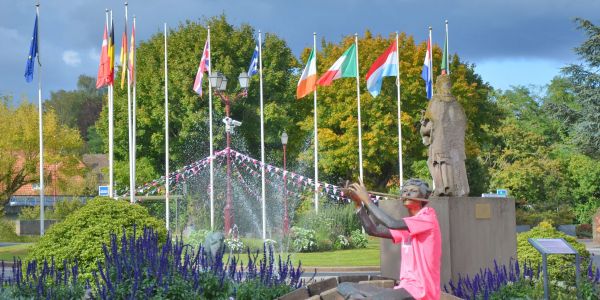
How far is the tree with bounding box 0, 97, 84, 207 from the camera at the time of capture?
51.6 meters

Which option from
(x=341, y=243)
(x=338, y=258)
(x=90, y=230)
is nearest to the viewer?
(x=90, y=230)

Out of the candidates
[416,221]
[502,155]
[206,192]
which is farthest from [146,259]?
[502,155]

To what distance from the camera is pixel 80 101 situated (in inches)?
4414

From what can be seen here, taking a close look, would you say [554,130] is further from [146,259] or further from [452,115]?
[146,259]

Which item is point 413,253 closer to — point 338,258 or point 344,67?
point 338,258

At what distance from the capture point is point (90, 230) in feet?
39.5

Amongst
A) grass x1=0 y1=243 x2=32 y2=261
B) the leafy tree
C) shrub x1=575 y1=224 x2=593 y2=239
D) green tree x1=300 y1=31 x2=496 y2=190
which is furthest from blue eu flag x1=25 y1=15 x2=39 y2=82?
the leafy tree

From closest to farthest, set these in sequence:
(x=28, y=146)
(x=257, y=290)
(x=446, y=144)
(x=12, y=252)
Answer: (x=257, y=290) < (x=446, y=144) < (x=12, y=252) < (x=28, y=146)

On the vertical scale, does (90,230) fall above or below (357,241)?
above

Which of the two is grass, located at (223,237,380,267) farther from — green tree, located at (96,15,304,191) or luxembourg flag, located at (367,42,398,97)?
green tree, located at (96,15,304,191)

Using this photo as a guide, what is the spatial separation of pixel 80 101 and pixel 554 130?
59.3 meters

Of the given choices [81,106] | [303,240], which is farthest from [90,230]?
[81,106]

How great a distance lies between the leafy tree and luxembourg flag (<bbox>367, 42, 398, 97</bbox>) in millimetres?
59334

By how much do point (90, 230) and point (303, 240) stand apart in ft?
68.4
